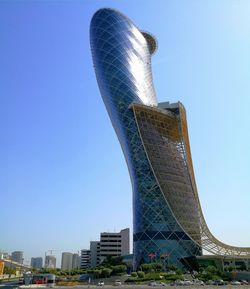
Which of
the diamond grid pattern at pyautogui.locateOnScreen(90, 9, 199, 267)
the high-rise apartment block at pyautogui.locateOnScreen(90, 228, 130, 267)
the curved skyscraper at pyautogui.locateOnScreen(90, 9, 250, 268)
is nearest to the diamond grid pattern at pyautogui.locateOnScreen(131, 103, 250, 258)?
the curved skyscraper at pyautogui.locateOnScreen(90, 9, 250, 268)

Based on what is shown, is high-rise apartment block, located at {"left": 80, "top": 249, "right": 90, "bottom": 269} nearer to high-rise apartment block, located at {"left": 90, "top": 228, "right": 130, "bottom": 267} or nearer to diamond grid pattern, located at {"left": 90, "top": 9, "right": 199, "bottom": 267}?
high-rise apartment block, located at {"left": 90, "top": 228, "right": 130, "bottom": 267}

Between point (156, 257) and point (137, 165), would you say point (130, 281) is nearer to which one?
point (156, 257)

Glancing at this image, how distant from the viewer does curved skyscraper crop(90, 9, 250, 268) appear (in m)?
84.6

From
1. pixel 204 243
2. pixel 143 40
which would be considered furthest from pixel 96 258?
pixel 143 40

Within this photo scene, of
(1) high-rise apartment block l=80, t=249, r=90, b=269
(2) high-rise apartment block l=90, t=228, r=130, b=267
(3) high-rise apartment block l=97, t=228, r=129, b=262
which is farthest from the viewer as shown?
(1) high-rise apartment block l=80, t=249, r=90, b=269

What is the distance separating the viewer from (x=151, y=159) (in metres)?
88.6

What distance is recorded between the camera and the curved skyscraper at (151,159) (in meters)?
84.6

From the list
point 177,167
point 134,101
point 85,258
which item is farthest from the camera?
Answer: point 85,258

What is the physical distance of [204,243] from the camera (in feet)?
288

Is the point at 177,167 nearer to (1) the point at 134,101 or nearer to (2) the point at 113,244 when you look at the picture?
(1) the point at 134,101

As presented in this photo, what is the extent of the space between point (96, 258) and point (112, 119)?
95.8m

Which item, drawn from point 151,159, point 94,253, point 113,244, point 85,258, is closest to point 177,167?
point 151,159

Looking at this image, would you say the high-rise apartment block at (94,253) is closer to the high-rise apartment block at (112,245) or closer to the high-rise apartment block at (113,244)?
the high-rise apartment block at (112,245)

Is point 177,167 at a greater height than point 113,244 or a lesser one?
greater
